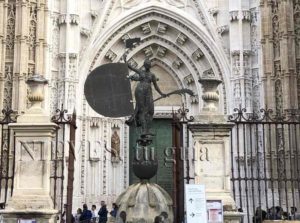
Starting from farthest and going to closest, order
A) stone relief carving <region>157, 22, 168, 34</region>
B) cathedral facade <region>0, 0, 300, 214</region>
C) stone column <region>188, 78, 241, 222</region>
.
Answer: stone relief carving <region>157, 22, 168, 34</region> < cathedral facade <region>0, 0, 300, 214</region> < stone column <region>188, 78, 241, 222</region>

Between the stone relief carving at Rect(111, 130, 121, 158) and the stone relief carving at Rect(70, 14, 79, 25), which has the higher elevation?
the stone relief carving at Rect(70, 14, 79, 25)

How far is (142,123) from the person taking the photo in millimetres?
9180

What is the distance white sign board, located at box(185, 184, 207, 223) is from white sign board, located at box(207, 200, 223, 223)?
1.51 feet

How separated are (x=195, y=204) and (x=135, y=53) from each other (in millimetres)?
13468

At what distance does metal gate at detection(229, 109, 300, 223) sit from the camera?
37.9 feet

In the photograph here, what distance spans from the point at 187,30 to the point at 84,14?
4169 millimetres

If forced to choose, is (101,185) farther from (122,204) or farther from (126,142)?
(122,204)

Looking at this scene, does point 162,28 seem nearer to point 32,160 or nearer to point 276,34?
point 276,34

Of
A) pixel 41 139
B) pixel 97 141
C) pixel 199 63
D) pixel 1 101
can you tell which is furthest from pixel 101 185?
pixel 41 139

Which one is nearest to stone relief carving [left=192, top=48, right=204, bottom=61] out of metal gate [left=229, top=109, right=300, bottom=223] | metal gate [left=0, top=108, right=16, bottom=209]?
metal gate [left=229, top=109, right=300, bottom=223]

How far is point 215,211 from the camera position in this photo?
8.84 m

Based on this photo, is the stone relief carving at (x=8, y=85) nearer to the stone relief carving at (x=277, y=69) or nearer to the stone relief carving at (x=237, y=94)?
the stone relief carving at (x=237, y=94)

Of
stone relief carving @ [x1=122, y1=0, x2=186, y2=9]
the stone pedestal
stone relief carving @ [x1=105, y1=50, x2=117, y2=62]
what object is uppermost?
stone relief carving @ [x1=122, y1=0, x2=186, y2=9]

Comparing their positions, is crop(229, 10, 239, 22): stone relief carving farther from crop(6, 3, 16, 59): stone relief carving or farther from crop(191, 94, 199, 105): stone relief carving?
crop(6, 3, 16, 59): stone relief carving
